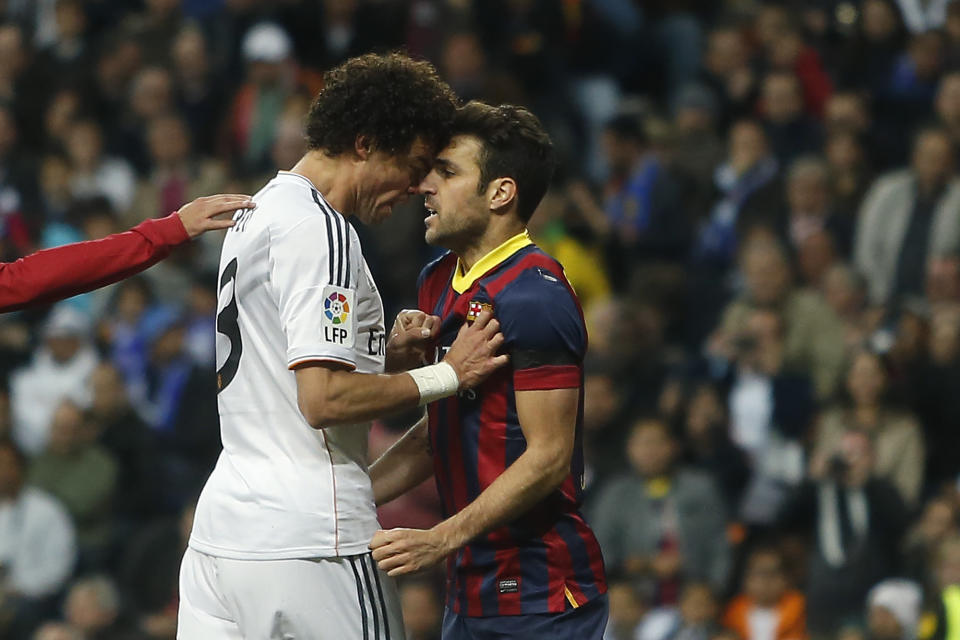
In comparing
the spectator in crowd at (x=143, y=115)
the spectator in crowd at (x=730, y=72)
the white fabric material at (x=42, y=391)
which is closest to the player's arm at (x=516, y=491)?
the white fabric material at (x=42, y=391)

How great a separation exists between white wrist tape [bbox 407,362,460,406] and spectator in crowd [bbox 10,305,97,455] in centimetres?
645

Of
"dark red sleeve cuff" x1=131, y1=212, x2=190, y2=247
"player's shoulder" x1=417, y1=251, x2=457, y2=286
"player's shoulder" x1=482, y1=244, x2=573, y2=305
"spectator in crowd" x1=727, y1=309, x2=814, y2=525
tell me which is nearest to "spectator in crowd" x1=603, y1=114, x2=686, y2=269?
"spectator in crowd" x1=727, y1=309, x2=814, y2=525

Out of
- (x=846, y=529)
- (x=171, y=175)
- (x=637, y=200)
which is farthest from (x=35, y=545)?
(x=846, y=529)

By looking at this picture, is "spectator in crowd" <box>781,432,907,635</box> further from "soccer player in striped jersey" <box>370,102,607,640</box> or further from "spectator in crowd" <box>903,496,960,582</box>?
"soccer player in striped jersey" <box>370,102,607,640</box>

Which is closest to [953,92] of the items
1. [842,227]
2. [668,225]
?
[842,227]

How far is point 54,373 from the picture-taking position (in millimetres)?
10633

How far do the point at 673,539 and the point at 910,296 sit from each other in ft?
7.31

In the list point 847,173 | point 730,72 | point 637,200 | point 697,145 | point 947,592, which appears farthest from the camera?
point 730,72

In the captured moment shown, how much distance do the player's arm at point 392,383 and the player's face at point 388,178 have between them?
43 cm

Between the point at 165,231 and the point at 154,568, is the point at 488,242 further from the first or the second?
the point at 154,568

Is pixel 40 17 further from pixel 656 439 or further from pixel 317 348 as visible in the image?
pixel 317 348

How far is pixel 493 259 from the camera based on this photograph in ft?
15.3

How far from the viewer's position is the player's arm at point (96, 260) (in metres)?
4.46

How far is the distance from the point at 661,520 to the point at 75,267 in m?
4.61
